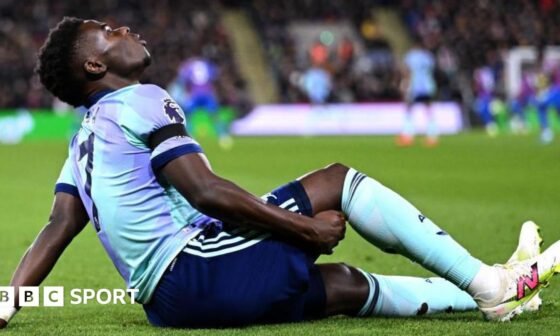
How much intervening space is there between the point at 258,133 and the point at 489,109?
21.8ft

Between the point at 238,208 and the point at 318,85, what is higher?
the point at 238,208

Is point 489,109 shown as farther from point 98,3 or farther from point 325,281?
point 325,281

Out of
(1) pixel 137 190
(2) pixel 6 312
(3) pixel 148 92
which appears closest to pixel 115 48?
(3) pixel 148 92

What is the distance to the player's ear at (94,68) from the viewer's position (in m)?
3.77

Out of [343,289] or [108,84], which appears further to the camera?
[343,289]

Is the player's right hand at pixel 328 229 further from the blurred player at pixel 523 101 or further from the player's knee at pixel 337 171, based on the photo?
the blurred player at pixel 523 101

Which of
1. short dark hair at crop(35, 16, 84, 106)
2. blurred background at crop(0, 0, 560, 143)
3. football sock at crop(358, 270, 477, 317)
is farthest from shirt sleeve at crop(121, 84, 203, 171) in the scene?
blurred background at crop(0, 0, 560, 143)

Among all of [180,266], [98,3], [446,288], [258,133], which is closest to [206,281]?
[180,266]

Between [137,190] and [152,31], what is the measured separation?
28.2 meters

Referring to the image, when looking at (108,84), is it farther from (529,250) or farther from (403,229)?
(529,250)

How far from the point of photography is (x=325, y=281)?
13.2 ft

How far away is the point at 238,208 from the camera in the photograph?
140 inches

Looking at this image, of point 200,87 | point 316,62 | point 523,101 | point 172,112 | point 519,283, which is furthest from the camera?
point 316,62

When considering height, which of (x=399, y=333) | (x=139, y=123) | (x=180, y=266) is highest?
(x=139, y=123)
